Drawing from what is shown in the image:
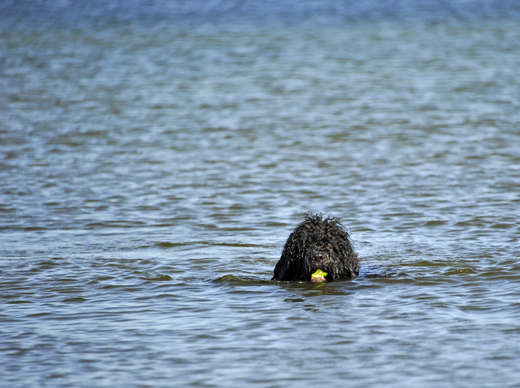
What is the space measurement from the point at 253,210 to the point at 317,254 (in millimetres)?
4850

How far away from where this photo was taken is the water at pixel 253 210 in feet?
24.2

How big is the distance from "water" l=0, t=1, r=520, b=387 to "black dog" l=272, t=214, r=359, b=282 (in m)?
0.18

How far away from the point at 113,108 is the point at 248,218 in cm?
1245

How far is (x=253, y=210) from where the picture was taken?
14.1m

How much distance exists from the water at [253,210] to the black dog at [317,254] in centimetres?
18

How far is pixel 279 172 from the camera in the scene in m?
17.3

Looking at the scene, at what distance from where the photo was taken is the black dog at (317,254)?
30.8ft

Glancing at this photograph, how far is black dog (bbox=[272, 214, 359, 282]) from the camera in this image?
938cm

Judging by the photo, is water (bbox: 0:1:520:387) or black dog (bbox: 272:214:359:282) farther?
black dog (bbox: 272:214:359:282)

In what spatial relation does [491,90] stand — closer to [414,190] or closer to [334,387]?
[414,190]

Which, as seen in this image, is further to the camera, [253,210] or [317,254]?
[253,210]

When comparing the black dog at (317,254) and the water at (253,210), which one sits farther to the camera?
the black dog at (317,254)

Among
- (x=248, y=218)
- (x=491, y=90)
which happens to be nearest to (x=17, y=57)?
(x=491, y=90)

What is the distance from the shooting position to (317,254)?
30.5 ft
